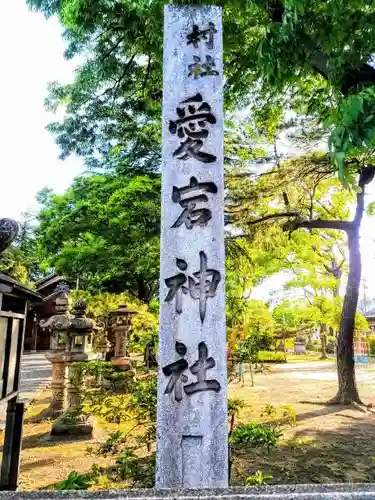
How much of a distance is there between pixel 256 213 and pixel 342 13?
7.13 m

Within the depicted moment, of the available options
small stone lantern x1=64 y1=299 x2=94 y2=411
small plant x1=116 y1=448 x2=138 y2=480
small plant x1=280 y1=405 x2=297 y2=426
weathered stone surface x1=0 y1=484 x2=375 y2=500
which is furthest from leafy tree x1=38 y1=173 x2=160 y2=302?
weathered stone surface x1=0 y1=484 x2=375 y2=500

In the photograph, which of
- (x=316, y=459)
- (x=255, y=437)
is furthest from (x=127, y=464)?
(x=316, y=459)

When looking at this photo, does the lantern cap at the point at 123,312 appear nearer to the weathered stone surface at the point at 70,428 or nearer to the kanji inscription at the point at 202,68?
the weathered stone surface at the point at 70,428

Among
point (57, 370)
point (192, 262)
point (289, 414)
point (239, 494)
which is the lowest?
point (289, 414)

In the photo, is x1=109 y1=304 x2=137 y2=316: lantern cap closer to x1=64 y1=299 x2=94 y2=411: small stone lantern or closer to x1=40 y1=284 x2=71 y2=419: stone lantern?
x1=64 y1=299 x2=94 y2=411: small stone lantern

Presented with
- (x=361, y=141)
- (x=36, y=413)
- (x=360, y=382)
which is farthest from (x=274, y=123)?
(x=360, y=382)

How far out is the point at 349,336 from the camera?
8.32 m

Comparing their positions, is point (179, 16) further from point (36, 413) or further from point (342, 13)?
point (36, 413)

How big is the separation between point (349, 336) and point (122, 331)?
6.18 m

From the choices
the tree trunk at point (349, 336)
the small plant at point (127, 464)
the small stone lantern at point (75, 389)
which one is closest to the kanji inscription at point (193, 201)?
the small plant at point (127, 464)

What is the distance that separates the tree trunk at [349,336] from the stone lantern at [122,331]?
17.8 ft

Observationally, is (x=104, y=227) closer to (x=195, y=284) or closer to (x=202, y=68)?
(x=202, y=68)

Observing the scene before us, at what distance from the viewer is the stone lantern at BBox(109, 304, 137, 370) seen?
1017cm

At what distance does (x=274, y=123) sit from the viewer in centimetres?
760
